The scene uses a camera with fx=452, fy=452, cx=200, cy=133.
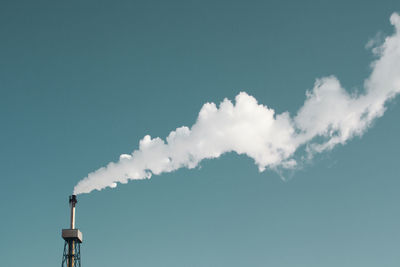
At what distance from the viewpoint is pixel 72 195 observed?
106500 millimetres

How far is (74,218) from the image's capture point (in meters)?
104

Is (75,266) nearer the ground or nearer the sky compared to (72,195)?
nearer the ground

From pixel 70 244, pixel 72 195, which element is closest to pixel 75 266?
pixel 70 244

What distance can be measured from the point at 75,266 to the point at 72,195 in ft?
53.2

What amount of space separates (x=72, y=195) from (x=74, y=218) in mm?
5706

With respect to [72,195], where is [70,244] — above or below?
below

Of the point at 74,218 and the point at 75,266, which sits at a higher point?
the point at 74,218

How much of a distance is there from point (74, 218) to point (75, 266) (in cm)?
1062

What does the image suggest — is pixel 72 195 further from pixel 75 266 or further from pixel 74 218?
pixel 75 266

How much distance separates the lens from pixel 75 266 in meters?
101

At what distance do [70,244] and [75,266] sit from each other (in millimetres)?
5056

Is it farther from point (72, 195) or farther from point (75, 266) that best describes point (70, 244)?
point (72, 195)

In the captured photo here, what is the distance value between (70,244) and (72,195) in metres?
11.6
